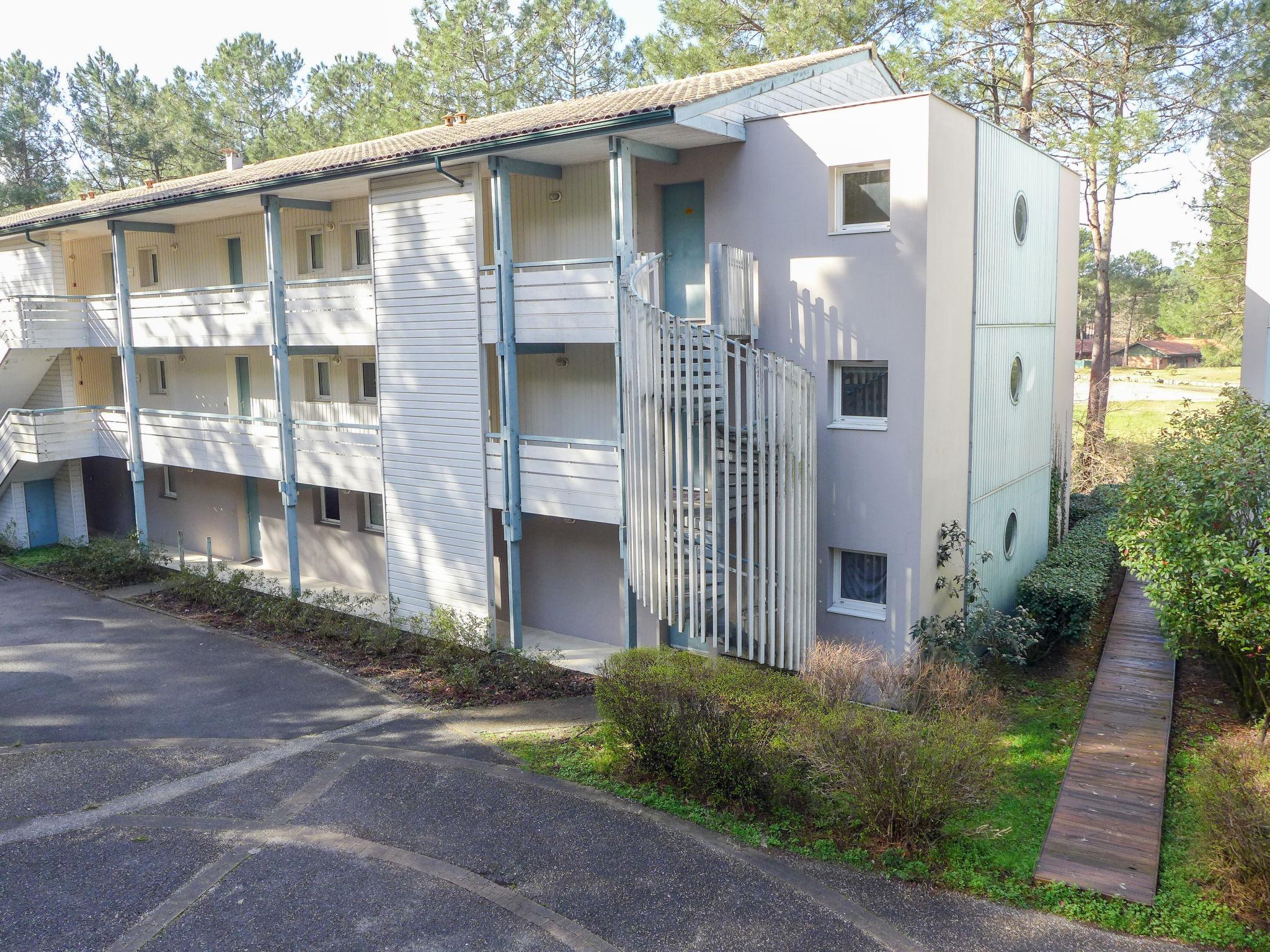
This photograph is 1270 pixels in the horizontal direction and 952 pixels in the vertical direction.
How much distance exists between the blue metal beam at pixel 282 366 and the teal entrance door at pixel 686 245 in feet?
23.5

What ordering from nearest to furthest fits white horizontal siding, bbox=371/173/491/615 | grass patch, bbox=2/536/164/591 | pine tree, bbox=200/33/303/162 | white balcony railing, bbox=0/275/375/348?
1. white horizontal siding, bbox=371/173/491/615
2. white balcony railing, bbox=0/275/375/348
3. grass patch, bbox=2/536/164/591
4. pine tree, bbox=200/33/303/162

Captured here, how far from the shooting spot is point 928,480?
43.1ft

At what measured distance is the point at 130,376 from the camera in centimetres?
2097

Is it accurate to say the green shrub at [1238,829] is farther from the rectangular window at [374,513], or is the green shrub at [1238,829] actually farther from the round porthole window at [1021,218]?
the rectangular window at [374,513]

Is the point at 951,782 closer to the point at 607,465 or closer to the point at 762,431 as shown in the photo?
the point at 762,431

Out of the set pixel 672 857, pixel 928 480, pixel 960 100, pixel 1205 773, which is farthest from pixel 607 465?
pixel 960 100

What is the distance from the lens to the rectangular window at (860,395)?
523 inches

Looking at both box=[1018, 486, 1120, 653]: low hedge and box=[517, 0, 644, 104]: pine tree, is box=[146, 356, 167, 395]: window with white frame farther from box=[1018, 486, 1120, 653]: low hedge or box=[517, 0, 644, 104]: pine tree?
box=[1018, 486, 1120, 653]: low hedge

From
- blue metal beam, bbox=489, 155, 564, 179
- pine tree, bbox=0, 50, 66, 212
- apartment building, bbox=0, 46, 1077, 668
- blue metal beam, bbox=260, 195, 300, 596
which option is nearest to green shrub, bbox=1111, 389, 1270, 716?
apartment building, bbox=0, 46, 1077, 668

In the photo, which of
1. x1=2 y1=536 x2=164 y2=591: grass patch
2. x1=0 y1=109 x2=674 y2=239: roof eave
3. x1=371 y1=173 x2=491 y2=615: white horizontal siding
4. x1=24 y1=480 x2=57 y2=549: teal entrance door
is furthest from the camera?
x1=24 y1=480 x2=57 y2=549: teal entrance door

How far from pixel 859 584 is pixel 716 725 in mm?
4400

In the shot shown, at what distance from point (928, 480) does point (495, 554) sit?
7410 millimetres

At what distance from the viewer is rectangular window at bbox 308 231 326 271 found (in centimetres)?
1955

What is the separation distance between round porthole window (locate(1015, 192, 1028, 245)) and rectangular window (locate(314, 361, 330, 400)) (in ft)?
43.4
